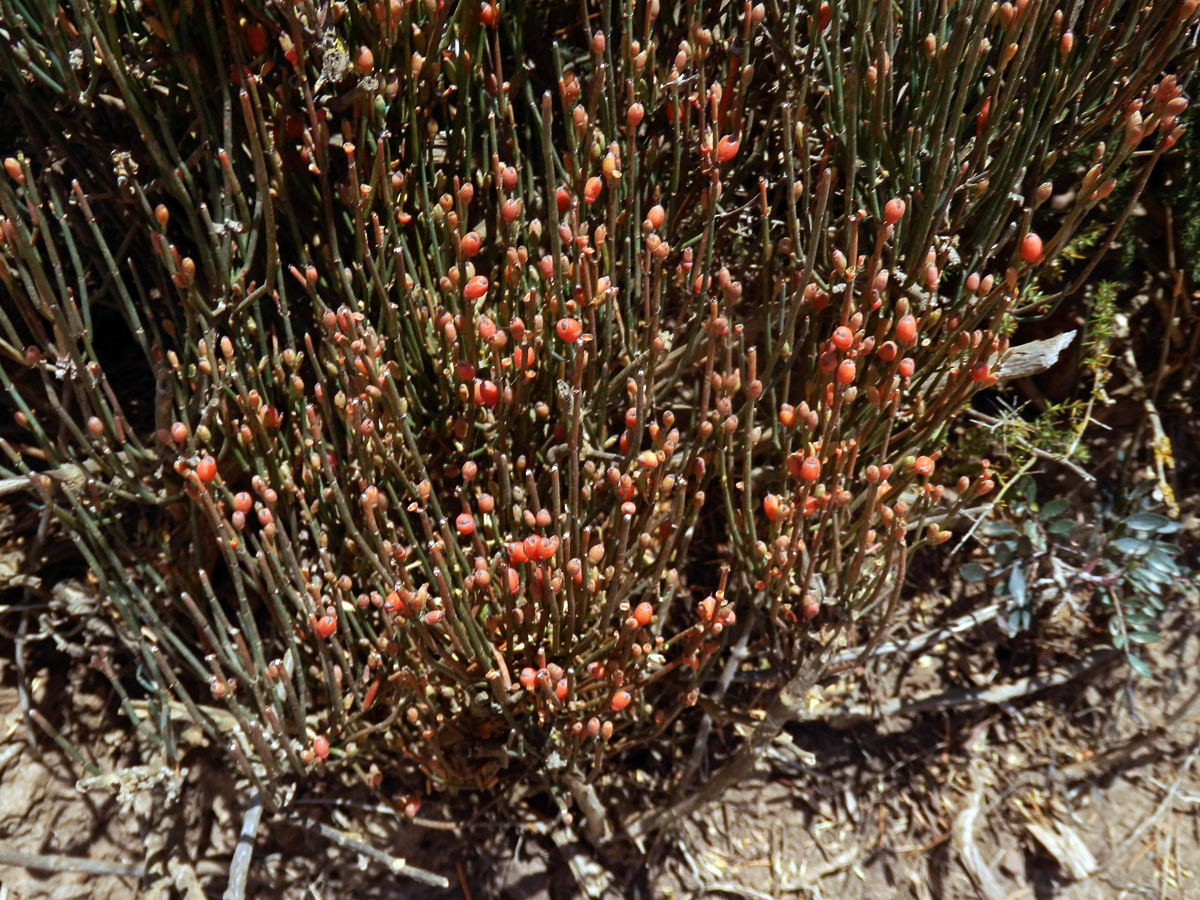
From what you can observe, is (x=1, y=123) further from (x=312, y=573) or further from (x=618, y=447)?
(x=618, y=447)

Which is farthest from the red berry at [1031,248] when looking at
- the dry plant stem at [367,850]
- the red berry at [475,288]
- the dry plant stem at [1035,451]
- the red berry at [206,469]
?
the dry plant stem at [367,850]

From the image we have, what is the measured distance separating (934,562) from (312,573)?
165 centimetres

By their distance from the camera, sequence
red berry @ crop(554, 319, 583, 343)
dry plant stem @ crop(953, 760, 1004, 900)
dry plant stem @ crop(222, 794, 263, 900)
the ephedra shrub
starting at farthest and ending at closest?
dry plant stem @ crop(953, 760, 1004, 900) → dry plant stem @ crop(222, 794, 263, 900) → the ephedra shrub → red berry @ crop(554, 319, 583, 343)

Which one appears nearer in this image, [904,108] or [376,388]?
[376,388]

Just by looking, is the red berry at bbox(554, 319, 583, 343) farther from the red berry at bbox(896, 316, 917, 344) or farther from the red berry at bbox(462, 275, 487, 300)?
the red berry at bbox(896, 316, 917, 344)

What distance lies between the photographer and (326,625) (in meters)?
1.56

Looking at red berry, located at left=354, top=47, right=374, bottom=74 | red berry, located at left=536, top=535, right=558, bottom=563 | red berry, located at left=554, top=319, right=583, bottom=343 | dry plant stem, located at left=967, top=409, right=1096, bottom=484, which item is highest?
red berry, located at left=354, top=47, right=374, bottom=74

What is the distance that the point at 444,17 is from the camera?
62.5 inches

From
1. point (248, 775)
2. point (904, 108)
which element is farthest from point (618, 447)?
point (248, 775)

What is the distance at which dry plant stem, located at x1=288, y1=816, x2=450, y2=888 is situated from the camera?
5.93ft

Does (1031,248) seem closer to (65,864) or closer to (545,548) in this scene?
(545,548)

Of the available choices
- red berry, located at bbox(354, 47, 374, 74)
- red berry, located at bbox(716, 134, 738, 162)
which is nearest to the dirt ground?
red berry, located at bbox(716, 134, 738, 162)

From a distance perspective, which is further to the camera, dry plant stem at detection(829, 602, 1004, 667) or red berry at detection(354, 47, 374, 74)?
dry plant stem at detection(829, 602, 1004, 667)

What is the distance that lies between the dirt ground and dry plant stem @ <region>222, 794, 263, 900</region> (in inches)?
2.8
